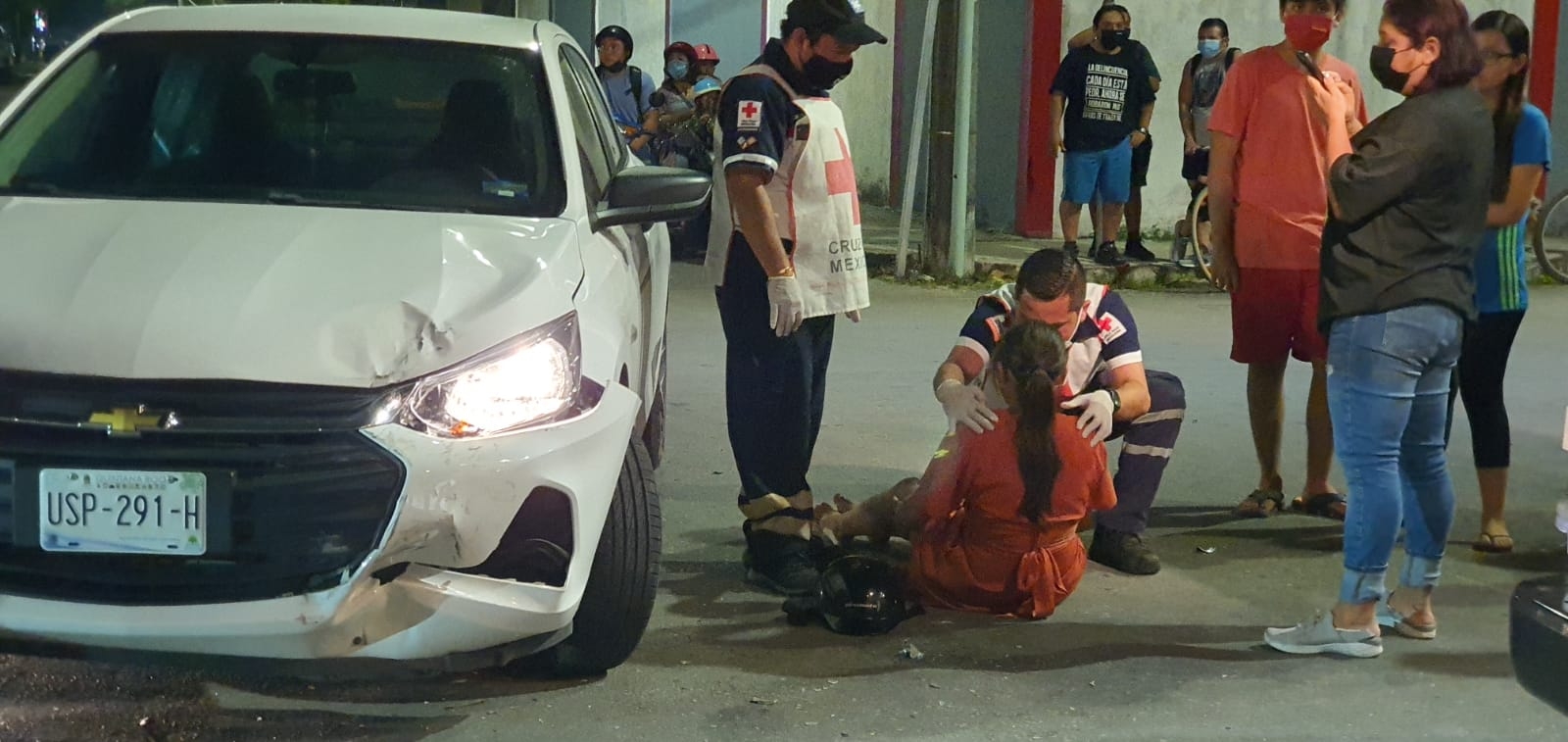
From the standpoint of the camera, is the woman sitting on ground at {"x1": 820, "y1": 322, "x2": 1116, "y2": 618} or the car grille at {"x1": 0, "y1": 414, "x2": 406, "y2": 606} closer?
the car grille at {"x1": 0, "y1": 414, "x2": 406, "y2": 606}

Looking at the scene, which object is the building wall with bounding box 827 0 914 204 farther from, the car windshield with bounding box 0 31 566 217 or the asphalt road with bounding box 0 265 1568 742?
the car windshield with bounding box 0 31 566 217

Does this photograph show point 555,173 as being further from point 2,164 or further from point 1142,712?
point 1142,712

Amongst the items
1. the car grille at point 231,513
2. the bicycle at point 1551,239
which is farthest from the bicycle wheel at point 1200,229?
the car grille at point 231,513

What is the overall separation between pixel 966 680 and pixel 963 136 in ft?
25.7

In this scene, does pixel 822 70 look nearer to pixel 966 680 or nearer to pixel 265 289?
pixel 966 680

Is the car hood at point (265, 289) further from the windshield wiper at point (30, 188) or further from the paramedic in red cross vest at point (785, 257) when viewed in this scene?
the paramedic in red cross vest at point (785, 257)

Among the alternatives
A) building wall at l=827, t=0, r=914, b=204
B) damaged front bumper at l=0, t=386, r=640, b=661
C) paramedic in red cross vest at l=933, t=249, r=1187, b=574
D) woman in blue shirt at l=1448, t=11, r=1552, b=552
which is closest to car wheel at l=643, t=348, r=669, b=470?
paramedic in red cross vest at l=933, t=249, r=1187, b=574

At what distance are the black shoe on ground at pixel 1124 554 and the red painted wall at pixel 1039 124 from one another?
29.7ft

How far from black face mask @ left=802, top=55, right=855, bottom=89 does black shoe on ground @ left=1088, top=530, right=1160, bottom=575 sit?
165 cm

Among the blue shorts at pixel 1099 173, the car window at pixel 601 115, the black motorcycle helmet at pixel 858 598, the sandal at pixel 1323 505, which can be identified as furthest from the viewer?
the blue shorts at pixel 1099 173

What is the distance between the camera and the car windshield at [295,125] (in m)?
4.35

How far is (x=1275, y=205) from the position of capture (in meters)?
5.70

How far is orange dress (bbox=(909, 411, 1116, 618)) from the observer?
475 cm

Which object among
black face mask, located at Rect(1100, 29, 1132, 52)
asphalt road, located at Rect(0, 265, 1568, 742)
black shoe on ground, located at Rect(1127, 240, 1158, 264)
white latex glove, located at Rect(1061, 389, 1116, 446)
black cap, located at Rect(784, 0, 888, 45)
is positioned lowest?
asphalt road, located at Rect(0, 265, 1568, 742)
